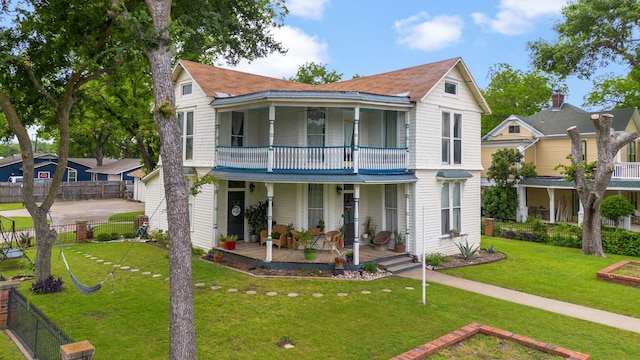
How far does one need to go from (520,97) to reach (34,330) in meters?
43.5

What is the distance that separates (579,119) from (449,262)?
1864cm

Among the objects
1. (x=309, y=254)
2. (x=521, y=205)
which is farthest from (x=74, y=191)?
(x=521, y=205)

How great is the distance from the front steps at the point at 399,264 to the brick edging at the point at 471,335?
→ 16.6 feet

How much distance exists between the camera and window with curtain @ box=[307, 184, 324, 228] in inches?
590

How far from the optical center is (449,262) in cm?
1472

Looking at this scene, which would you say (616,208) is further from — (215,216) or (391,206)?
(215,216)

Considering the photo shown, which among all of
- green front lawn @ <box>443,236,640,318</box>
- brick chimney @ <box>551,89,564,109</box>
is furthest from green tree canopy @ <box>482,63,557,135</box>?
green front lawn @ <box>443,236,640,318</box>

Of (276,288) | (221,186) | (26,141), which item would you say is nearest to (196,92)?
(221,186)

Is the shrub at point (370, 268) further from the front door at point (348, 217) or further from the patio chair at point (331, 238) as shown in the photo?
the front door at point (348, 217)

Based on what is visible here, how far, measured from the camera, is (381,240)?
15.0m

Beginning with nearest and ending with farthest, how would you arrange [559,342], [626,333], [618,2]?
[559,342]
[626,333]
[618,2]

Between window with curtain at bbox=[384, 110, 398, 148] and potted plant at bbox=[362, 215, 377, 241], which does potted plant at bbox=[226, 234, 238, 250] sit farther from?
window with curtain at bbox=[384, 110, 398, 148]

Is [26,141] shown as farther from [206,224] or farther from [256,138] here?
[256,138]

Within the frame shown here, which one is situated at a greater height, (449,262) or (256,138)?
(256,138)
